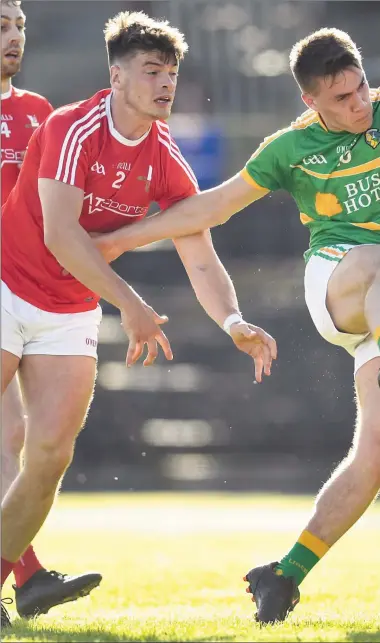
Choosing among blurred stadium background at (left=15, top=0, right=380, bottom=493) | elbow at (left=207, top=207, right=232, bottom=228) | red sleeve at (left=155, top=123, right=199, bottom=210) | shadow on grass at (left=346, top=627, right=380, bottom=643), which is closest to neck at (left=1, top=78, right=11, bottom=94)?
red sleeve at (left=155, top=123, right=199, bottom=210)

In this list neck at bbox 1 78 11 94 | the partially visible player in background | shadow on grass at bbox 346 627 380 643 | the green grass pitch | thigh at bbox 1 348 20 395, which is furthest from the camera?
neck at bbox 1 78 11 94

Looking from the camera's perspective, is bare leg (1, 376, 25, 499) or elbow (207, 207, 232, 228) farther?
bare leg (1, 376, 25, 499)

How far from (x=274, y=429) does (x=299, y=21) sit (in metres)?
5.00

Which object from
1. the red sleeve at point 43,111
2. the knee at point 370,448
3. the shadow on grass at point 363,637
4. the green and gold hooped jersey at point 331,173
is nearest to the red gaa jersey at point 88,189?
the green and gold hooped jersey at point 331,173

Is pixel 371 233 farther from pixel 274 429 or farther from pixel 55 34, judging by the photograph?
pixel 55 34

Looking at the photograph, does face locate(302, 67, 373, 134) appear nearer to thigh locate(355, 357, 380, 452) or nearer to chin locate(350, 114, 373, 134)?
chin locate(350, 114, 373, 134)

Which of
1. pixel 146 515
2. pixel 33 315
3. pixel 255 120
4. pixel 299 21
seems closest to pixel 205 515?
pixel 146 515

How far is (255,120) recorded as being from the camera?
49.9 ft

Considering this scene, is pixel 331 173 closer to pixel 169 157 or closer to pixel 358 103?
pixel 358 103

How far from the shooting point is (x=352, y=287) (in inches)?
181

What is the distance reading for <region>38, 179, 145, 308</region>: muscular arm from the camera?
461cm

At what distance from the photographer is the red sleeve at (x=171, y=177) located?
5043mm

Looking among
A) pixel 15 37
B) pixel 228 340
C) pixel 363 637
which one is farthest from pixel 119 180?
pixel 228 340

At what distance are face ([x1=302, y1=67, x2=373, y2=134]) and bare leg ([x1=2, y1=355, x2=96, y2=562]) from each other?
55.4 inches
